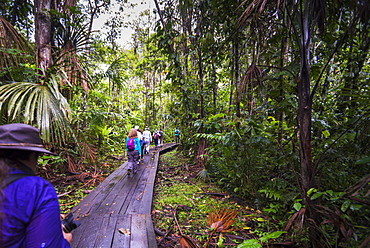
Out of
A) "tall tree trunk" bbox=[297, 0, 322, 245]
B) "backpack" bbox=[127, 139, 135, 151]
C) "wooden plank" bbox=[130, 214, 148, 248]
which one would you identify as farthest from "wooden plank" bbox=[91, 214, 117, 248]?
"backpack" bbox=[127, 139, 135, 151]

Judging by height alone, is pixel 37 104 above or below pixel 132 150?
above

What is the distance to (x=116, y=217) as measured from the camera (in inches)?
127

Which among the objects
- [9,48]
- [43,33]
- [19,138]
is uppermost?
[43,33]

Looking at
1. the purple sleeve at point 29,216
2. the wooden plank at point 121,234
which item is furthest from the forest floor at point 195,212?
the purple sleeve at point 29,216

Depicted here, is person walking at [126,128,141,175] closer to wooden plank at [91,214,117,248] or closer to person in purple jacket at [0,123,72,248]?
wooden plank at [91,214,117,248]

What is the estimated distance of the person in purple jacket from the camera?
3.22ft

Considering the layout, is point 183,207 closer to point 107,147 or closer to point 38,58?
point 38,58

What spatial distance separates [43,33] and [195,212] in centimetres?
560

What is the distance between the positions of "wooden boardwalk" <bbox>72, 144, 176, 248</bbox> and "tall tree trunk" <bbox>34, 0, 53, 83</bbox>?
11.2 ft

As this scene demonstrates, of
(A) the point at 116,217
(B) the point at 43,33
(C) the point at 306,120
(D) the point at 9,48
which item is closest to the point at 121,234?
(A) the point at 116,217

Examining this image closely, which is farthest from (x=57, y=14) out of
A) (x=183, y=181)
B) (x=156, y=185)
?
(x=183, y=181)

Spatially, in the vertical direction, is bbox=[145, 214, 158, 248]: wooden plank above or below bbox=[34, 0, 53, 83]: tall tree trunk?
below

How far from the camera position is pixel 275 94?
3.21 meters

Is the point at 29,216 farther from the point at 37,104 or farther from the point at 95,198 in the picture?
the point at 95,198
